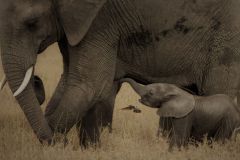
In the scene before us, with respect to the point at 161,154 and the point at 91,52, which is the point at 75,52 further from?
the point at 161,154

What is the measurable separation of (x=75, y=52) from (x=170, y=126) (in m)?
1.41

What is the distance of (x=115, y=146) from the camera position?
734cm

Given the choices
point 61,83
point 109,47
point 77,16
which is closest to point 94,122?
point 61,83

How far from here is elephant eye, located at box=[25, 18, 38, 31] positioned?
6.70 metres

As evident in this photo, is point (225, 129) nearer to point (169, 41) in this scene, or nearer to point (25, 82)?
point (169, 41)

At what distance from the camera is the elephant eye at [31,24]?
22.0 feet

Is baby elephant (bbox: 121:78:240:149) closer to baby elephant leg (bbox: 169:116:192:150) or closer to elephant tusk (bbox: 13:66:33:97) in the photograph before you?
baby elephant leg (bbox: 169:116:192:150)

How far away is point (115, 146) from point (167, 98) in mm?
712

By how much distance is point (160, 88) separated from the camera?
24.6ft

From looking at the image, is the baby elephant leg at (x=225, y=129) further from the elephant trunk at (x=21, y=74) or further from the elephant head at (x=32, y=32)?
the elephant trunk at (x=21, y=74)

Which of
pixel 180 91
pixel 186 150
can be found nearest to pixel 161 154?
pixel 186 150

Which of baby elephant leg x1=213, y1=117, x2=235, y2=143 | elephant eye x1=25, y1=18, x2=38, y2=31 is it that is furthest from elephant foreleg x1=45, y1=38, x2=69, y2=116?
baby elephant leg x1=213, y1=117, x2=235, y2=143

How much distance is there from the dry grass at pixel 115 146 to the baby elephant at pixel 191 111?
7.8 inches

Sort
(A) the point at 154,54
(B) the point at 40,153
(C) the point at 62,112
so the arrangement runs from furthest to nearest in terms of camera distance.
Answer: (A) the point at 154,54, (C) the point at 62,112, (B) the point at 40,153
